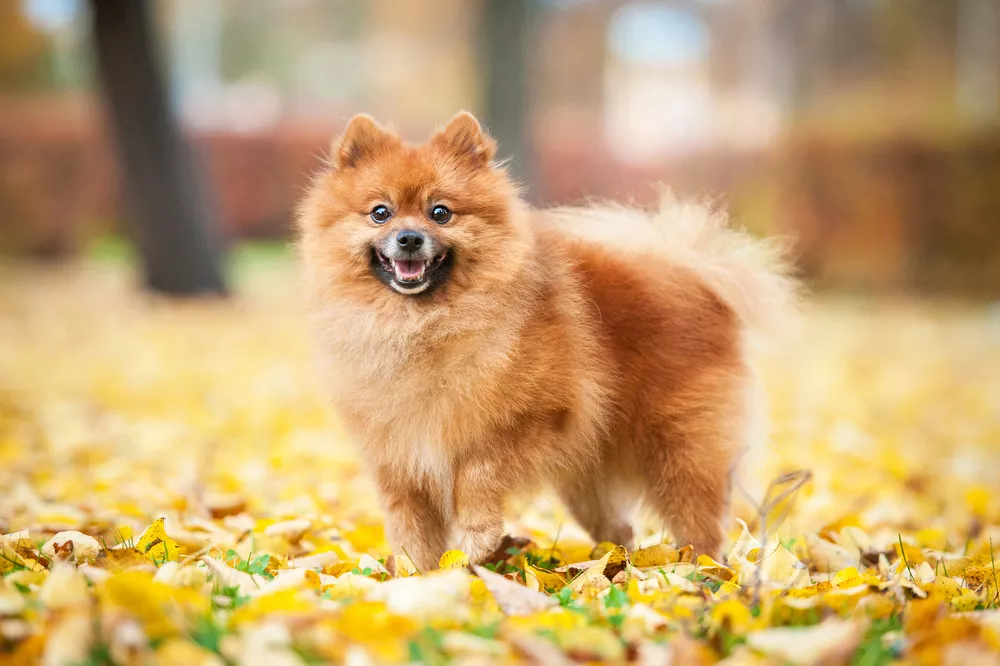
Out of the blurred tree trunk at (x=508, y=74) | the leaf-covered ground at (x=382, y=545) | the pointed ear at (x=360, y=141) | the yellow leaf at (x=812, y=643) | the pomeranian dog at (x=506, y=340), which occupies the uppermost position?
the blurred tree trunk at (x=508, y=74)

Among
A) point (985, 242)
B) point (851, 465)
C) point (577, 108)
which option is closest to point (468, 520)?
point (851, 465)

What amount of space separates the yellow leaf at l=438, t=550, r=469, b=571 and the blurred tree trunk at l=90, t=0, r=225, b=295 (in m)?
8.55

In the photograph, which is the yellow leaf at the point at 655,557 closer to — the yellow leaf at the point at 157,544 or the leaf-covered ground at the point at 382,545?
the leaf-covered ground at the point at 382,545

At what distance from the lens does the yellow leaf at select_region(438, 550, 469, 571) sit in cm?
276

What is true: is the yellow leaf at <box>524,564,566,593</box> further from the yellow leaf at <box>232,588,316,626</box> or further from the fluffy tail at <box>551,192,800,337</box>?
the fluffy tail at <box>551,192,800,337</box>

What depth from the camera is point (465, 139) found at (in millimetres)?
3143

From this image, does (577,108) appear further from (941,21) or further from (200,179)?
(200,179)

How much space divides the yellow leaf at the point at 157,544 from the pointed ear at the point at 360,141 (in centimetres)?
132

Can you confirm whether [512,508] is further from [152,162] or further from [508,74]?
[152,162]

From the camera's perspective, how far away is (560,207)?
143 inches

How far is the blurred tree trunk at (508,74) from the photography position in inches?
408

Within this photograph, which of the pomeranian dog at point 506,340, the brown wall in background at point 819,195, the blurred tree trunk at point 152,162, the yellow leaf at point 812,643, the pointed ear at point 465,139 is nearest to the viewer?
the yellow leaf at point 812,643

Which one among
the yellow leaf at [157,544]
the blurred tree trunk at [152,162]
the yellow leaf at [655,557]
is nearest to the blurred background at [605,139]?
the blurred tree trunk at [152,162]

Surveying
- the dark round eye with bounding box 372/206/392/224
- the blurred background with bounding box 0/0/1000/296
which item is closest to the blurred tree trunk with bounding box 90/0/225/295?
the blurred background with bounding box 0/0/1000/296
